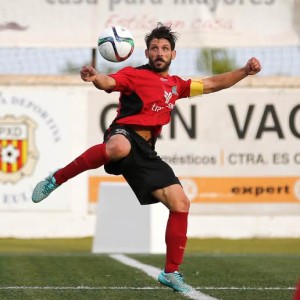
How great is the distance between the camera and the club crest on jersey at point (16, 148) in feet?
60.9

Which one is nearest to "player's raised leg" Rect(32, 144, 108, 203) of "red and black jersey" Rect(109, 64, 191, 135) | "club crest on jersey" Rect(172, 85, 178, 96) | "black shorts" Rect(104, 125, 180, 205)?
"black shorts" Rect(104, 125, 180, 205)

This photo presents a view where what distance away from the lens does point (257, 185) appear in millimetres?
19078

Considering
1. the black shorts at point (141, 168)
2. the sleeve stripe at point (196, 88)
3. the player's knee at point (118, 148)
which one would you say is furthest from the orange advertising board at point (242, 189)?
the player's knee at point (118, 148)

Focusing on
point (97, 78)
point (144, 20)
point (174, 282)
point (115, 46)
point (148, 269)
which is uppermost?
point (144, 20)

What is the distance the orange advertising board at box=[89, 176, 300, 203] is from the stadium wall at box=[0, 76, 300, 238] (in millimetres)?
17

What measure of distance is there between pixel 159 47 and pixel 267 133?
1086 cm

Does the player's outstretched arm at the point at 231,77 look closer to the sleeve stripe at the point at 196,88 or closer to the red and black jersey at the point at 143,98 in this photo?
the sleeve stripe at the point at 196,88

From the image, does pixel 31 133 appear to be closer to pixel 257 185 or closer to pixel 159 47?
pixel 257 185

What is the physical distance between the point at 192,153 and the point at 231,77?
32.8 ft

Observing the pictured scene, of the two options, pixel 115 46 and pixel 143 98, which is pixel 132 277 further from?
pixel 115 46

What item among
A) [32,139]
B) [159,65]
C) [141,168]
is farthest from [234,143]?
[141,168]

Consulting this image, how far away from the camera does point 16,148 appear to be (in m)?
18.6

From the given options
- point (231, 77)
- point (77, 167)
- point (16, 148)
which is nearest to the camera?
point (77, 167)

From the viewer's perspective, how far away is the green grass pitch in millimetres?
8102
